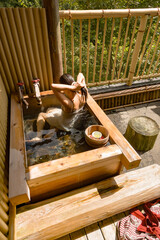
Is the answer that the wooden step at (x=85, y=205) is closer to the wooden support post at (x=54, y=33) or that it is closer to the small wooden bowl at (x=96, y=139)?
the small wooden bowl at (x=96, y=139)

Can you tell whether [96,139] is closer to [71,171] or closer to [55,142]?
[71,171]

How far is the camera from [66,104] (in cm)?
215

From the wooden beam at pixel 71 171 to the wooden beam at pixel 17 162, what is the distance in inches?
3.7

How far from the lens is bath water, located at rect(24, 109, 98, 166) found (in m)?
2.04

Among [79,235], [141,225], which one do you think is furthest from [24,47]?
[141,225]

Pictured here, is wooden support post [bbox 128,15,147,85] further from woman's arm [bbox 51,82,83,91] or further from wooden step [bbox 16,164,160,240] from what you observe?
wooden step [bbox 16,164,160,240]

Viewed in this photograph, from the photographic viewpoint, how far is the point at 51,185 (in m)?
1.85

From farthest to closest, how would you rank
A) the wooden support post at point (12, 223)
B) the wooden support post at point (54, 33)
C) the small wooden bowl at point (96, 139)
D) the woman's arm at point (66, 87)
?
the wooden support post at point (54, 33)
the woman's arm at point (66, 87)
the small wooden bowl at point (96, 139)
the wooden support post at point (12, 223)

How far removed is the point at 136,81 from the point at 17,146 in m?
3.37

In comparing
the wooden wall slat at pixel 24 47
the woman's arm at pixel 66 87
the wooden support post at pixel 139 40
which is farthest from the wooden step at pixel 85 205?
the wooden support post at pixel 139 40

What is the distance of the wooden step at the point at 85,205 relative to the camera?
1.65 m

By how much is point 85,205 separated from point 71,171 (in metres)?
0.44

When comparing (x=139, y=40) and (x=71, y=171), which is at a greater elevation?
(x=139, y=40)

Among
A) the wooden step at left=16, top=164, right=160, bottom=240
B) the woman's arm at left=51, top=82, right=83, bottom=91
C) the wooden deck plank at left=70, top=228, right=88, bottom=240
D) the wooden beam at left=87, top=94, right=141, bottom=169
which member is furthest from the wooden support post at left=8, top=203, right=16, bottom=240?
the woman's arm at left=51, top=82, right=83, bottom=91
